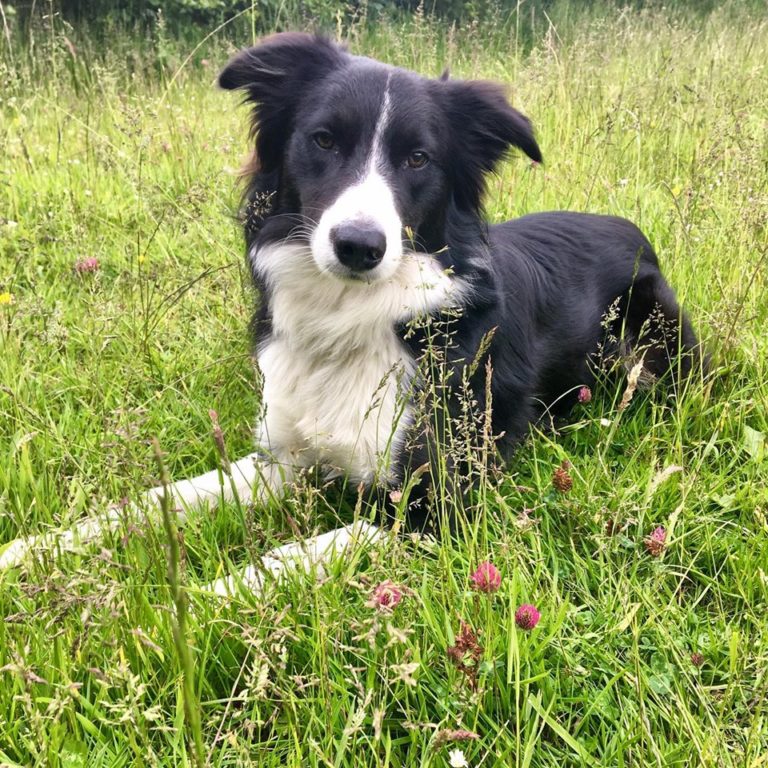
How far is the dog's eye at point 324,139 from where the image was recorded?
2.31m

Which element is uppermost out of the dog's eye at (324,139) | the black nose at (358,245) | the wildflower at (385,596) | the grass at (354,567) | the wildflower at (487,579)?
the dog's eye at (324,139)

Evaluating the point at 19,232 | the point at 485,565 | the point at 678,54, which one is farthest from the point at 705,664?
the point at 678,54

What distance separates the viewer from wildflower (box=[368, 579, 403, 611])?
119 cm

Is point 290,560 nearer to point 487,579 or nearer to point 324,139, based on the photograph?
point 487,579

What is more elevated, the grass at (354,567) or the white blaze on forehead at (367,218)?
the white blaze on forehead at (367,218)

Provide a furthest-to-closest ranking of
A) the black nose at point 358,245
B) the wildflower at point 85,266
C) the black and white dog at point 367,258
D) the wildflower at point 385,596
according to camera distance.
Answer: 1. the wildflower at point 85,266
2. the black and white dog at point 367,258
3. the black nose at point 358,245
4. the wildflower at point 385,596

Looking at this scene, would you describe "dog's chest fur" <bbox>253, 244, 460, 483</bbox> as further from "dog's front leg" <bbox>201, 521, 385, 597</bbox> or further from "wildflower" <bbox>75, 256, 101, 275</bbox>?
"wildflower" <bbox>75, 256, 101, 275</bbox>

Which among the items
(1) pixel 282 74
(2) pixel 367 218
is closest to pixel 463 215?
(2) pixel 367 218

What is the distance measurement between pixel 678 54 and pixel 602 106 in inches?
50.2

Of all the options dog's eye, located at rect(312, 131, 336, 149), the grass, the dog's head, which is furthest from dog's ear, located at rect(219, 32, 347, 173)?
the grass

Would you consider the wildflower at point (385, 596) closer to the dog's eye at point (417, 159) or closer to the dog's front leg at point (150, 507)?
the dog's front leg at point (150, 507)

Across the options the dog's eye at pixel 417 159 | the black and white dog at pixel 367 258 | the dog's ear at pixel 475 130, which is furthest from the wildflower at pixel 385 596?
the dog's ear at pixel 475 130

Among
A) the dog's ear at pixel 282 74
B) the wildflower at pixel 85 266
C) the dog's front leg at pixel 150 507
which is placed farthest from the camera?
the wildflower at pixel 85 266

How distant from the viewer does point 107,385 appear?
265 cm
